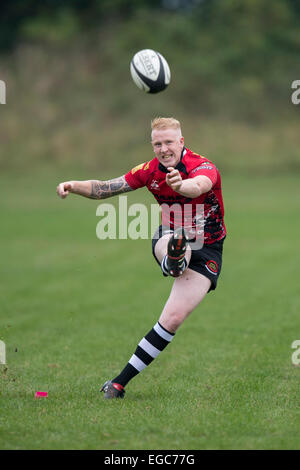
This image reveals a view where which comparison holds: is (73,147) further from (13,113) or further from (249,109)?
(249,109)

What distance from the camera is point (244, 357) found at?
7934mm

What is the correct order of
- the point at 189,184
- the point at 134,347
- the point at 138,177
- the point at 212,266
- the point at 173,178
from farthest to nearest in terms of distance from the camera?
1. the point at 134,347
2. the point at 138,177
3. the point at 212,266
4. the point at 189,184
5. the point at 173,178

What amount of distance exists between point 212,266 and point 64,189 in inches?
57.8

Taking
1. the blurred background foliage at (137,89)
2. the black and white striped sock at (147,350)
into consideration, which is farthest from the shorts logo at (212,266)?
the blurred background foliage at (137,89)

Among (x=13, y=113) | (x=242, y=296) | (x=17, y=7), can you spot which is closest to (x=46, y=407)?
(x=242, y=296)

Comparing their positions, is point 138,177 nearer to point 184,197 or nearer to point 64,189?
point 184,197

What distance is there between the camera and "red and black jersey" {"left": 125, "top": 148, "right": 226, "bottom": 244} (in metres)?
6.14

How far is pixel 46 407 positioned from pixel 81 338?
3271 mm

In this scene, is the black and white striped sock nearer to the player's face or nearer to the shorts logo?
the shorts logo

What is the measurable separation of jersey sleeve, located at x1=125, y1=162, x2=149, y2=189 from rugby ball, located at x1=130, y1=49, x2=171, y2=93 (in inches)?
35.9

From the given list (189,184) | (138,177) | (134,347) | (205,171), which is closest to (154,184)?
(138,177)

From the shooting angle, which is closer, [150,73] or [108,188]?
[108,188]

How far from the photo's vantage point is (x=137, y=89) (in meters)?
39.6

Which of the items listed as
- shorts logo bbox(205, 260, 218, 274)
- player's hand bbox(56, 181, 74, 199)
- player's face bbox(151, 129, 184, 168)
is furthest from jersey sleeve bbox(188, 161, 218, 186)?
player's hand bbox(56, 181, 74, 199)
